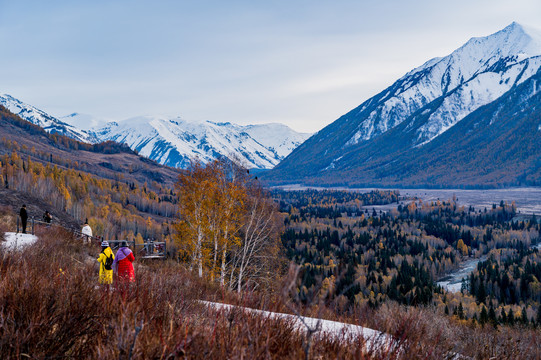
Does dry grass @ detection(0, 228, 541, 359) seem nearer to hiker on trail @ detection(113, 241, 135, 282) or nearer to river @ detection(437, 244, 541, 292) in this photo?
hiker on trail @ detection(113, 241, 135, 282)

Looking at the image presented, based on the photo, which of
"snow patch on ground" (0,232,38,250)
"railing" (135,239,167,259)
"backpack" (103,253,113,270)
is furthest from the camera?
"railing" (135,239,167,259)

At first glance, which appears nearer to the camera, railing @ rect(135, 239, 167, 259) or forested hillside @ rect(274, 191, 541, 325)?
railing @ rect(135, 239, 167, 259)

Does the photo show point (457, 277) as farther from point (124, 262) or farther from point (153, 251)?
point (124, 262)

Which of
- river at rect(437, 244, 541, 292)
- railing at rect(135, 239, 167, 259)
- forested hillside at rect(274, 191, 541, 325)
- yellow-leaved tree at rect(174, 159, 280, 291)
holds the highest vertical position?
yellow-leaved tree at rect(174, 159, 280, 291)

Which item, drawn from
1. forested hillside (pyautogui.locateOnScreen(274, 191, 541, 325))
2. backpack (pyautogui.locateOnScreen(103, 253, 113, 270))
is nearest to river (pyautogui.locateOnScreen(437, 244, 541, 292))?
forested hillside (pyautogui.locateOnScreen(274, 191, 541, 325))

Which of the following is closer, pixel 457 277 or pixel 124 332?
pixel 124 332

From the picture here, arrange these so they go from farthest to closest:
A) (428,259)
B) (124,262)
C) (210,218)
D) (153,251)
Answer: (428,259) < (153,251) < (210,218) < (124,262)

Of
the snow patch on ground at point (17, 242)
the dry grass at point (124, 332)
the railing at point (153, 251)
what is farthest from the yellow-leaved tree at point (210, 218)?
the dry grass at point (124, 332)

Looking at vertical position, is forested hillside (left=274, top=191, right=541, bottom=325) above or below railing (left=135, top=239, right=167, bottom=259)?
below

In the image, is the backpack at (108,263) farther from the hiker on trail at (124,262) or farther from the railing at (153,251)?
the railing at (153,251)

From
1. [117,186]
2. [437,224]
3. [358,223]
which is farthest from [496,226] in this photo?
[117,186]

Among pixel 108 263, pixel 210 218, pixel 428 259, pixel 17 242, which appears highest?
pixel 108 263

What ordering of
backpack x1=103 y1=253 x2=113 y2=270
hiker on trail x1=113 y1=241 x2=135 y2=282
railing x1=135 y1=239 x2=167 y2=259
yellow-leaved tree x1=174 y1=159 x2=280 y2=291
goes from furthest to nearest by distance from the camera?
yellow-leaved tree x1=174 y1=159 x2=280 y2=291 → railing x1=135 y1=239 x2=167 y2=259 → backpack x1=103 y1=253 x2=113 y2=270 → hiker on trail x1=113 y1=241 x2=135 y2=282

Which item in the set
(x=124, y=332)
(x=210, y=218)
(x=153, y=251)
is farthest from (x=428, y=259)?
(x=124, y=332)
